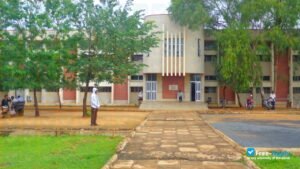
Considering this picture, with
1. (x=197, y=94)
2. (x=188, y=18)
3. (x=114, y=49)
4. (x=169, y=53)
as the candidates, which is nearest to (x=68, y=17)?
(x=114, y=49)

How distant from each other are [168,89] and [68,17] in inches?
862

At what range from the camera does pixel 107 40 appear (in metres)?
24.5

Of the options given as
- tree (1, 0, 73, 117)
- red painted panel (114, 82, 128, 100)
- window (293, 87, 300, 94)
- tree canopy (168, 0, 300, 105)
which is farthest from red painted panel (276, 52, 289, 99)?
tree (1, 0, 73, 117)

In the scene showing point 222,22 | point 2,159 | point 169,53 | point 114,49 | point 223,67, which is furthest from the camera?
point 169,53

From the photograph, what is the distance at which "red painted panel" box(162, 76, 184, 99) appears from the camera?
45375mm

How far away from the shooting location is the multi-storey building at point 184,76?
43.3 m

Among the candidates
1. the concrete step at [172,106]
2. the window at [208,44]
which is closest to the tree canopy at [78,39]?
the concrete step at [172,106]

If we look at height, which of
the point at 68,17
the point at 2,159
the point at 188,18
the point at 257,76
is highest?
the point at 188,18

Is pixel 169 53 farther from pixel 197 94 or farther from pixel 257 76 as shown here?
pixel 257 76

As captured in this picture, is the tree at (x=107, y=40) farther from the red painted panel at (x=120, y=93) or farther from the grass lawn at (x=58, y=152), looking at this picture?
the red painted panel at (x=120, y=93)

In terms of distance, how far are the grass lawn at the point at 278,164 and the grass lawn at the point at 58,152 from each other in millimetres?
3044

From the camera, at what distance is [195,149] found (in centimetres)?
1021

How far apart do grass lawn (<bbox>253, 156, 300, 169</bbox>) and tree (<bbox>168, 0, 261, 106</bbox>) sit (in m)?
28.4

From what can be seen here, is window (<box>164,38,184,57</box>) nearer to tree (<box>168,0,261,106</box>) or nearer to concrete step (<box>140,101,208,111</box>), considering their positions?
tree (<box>168,0,261,106</box>)
